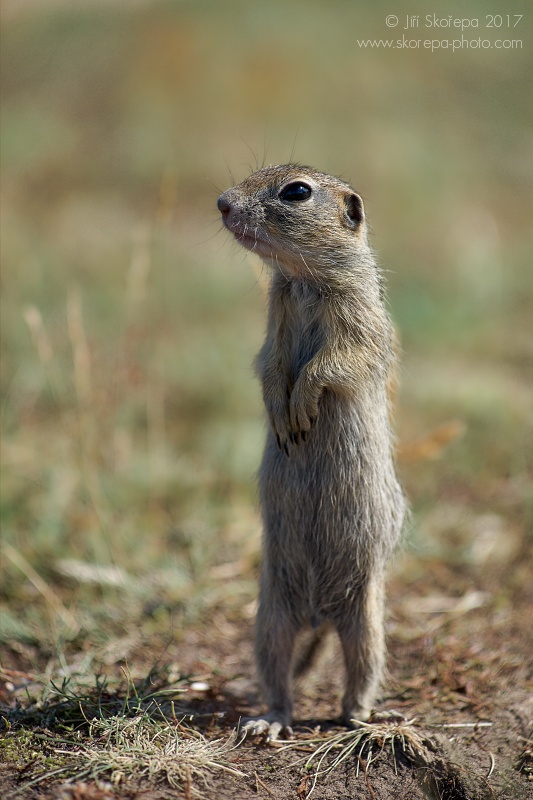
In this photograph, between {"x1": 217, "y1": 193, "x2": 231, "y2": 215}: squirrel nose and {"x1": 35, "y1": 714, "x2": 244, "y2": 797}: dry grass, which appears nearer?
{"x1": 35, "y1": 714, "x2": 244, "y2": 797}: dry grass

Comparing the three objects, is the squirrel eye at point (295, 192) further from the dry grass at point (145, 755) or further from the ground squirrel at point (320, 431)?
the dry grass at point (145, 755)

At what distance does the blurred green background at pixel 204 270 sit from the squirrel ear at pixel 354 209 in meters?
0.75

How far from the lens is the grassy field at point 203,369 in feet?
12.1

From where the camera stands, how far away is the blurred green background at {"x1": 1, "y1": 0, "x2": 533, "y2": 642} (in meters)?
5.34

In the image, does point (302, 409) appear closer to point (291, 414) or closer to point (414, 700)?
point (291, 414)

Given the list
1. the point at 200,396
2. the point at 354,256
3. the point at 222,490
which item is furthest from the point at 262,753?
the point at 200,396

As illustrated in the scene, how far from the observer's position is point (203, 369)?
25.5 feet

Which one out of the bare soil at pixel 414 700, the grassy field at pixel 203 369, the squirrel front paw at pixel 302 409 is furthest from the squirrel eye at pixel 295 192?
the bare soil at pixel 414 700

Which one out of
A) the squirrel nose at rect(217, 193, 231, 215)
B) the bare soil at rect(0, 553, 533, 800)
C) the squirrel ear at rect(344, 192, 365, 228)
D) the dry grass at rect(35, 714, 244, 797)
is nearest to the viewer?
the dry grass at rect(35, 714, 244, 797)

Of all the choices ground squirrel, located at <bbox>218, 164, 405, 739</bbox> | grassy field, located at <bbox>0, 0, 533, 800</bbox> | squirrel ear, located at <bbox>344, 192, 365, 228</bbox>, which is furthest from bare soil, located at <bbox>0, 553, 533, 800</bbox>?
squirrel ear, located at <bbox>344, 192, 365, 228</bbox>

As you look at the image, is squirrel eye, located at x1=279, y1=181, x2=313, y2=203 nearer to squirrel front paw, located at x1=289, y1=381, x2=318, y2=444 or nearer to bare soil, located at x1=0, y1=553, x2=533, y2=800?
squirrel front paw, located at x1=289, y1=381, x2=318, y2=444

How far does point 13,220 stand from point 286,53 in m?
7.95

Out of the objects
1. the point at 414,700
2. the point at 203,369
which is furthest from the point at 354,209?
the point at 203,369

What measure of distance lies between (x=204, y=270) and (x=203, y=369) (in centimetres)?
292
